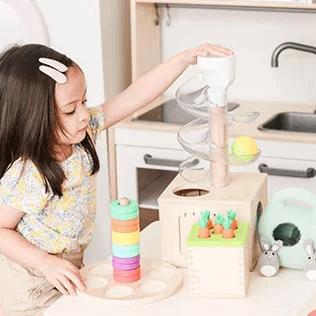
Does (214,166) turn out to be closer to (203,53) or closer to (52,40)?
(203,53)

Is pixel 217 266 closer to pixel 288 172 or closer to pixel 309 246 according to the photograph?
pixel 309 246

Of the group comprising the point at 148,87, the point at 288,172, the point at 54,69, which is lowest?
the point at 288,172

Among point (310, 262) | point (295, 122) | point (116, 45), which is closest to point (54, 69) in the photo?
point (310, 262)

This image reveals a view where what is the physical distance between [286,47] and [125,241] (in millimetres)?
1625

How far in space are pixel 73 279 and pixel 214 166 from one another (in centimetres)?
39

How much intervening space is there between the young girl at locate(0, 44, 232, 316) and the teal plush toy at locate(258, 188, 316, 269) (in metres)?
0.34

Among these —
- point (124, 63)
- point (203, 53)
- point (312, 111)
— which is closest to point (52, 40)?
point (124, 63)

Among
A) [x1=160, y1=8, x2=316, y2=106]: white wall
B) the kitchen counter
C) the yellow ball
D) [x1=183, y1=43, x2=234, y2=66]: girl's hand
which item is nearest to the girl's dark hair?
[x1=183, y1=43, x2=234, y2=66]: girl's hand

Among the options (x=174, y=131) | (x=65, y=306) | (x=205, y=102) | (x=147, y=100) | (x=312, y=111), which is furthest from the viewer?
(x=312, y=111)

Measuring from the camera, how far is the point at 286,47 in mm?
3043

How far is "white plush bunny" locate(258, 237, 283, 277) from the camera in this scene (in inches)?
65.4

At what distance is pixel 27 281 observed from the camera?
1.89 m

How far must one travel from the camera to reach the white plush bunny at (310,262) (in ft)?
5.35

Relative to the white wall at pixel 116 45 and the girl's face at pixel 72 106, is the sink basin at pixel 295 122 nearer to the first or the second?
the white wall at pixel 116 45
